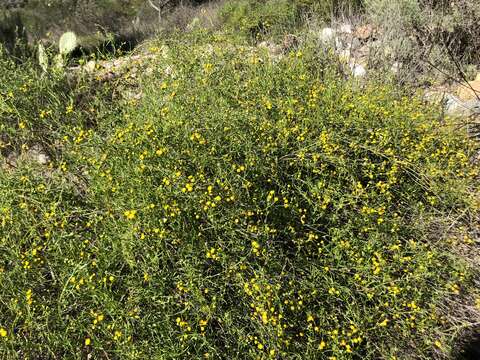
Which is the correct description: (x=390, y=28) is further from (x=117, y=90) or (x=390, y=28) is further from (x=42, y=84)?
(x=42, y=84)

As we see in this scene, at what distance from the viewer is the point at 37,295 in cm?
237

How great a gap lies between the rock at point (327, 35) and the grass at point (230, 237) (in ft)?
5.49

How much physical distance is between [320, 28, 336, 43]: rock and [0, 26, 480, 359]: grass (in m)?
1.67

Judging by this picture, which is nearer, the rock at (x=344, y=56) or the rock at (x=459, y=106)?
the rock at (x=459, y=106)

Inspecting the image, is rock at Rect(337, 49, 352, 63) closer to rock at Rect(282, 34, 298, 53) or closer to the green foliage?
rock at Rect(282, 34, 298, 53)

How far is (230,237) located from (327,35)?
3.39m

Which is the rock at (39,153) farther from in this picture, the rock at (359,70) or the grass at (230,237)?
the rock at (359,70)

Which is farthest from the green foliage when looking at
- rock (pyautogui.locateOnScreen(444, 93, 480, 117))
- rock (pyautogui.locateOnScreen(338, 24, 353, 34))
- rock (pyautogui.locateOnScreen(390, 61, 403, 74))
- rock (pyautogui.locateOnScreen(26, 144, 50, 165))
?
rock (pyautogui.locateOnScreen(26, 144, 50, 165))

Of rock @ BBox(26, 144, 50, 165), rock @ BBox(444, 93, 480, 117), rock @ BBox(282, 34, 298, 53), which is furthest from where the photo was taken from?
rock @ BBox(282, 34, 298, 53)

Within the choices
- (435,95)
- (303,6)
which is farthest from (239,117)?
(303,6)

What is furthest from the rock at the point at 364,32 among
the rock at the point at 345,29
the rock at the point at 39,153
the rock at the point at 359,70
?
the rock at the point at 39,153

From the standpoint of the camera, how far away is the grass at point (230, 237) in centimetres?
227

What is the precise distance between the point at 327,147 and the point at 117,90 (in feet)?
7.22

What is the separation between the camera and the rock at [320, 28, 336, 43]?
181 inches
